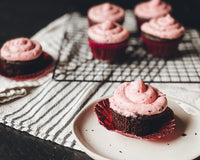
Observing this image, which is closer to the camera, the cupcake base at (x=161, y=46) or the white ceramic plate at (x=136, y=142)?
the white ceramic plate at (x=136, y=142)

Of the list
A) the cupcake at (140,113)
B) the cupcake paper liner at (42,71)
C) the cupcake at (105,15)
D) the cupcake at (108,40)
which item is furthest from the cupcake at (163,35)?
the cupcake at (140,113)

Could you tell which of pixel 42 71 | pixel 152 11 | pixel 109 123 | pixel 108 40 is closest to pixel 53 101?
pixel 42 71

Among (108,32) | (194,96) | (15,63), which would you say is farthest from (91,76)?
(194,96)

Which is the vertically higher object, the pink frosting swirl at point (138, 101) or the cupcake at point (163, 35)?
the pink frosting swirl at point (138, 101)

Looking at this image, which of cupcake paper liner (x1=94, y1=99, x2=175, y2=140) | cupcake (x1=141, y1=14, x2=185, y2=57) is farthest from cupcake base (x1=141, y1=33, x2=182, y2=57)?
cupcake paper liner (x1=94, y1=99, x2=175, y2=140)

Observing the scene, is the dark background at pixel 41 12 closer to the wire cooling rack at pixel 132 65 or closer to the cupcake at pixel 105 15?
the wire cooling rack at pixel 132 65

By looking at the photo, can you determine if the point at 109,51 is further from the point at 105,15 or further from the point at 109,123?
the point at 109,123

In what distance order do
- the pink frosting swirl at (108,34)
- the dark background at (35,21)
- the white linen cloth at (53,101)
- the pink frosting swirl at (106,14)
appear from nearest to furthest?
the dark background at (35,21)
the white linen cloth at (53,101)
the pink frosting swirl at (108,34)
the pink frosting swirl at (106,14)
